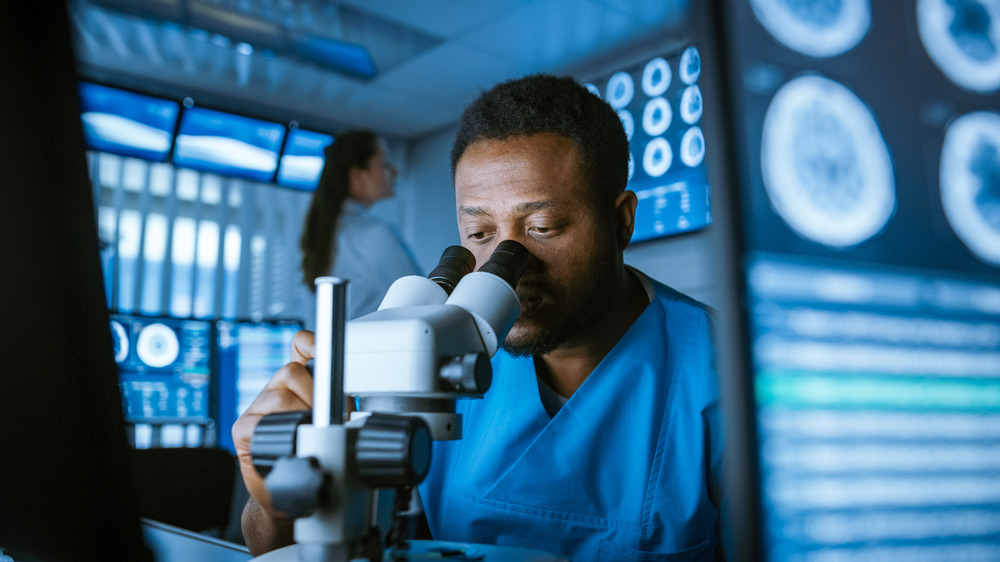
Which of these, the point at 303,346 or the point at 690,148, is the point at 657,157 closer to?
the point at 690,148

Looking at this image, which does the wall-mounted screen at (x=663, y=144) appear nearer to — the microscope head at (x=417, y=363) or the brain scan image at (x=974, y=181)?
the brain scan image at (x=974, y=181)

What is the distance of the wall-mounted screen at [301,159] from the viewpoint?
13.3 feet

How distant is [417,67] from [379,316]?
3.19 m

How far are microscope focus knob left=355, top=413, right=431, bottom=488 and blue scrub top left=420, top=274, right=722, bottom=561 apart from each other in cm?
56

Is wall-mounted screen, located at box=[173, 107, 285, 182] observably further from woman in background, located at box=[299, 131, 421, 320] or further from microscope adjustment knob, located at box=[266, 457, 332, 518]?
microscope adjustment knob, located at box=[266, 457, 332, 518]

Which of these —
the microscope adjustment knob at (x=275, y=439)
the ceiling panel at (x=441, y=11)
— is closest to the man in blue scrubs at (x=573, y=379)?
the microscope adjustment knob at (x=275, y=439)

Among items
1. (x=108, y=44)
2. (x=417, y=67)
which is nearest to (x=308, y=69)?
(x=417, y=67)

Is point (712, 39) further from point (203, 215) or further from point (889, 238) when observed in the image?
point (203, 215)

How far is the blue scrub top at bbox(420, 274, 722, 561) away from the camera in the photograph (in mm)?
1033

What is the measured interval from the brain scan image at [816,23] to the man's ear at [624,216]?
696mm

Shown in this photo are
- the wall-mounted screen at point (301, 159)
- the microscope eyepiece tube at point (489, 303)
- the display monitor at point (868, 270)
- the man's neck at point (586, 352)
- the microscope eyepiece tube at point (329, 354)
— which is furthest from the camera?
the wall-mounted screen at point (301, 159)

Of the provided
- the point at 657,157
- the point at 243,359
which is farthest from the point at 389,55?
the point at 243,359

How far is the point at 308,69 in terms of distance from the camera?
365 cm

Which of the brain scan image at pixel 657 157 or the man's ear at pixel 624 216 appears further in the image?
the brain scan image at pixel 657 157
